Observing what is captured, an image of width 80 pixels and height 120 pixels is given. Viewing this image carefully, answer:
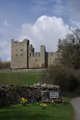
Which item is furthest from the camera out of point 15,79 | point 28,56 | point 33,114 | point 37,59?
point 28,56

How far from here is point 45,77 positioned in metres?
57.4

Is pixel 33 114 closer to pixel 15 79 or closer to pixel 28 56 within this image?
pixel 15 79

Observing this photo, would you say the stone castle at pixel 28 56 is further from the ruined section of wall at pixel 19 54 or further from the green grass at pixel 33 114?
the green grass at pixel 33 114

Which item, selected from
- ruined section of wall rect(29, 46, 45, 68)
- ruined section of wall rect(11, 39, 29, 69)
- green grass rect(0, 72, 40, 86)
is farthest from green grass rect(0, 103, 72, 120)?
ruined section of wall rect(29, 46, 45, 68)

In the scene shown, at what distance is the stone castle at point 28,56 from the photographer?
14512cm

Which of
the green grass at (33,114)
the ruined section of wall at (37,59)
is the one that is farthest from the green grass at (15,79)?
the ruined section of wall at (37,59)

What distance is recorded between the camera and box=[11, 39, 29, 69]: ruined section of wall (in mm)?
144625

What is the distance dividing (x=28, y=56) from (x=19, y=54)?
11.9 ft

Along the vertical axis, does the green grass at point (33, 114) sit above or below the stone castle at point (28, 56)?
below

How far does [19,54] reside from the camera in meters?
150

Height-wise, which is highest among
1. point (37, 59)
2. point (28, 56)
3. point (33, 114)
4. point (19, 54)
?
point (19, 54)

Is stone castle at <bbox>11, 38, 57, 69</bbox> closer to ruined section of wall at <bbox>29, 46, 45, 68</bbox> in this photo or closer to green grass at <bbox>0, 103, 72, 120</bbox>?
ruined section of wall at <bbox>29, 46, 45, 68</bbox>

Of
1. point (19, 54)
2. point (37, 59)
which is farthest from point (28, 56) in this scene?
point (37, 59)

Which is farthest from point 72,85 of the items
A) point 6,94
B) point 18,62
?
point 18,62
